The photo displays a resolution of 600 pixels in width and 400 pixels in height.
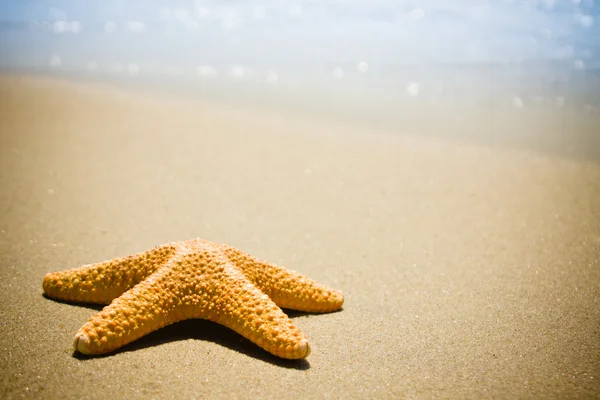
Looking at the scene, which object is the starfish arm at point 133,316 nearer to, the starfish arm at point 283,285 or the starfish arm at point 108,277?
the starfish arm at point 108,277

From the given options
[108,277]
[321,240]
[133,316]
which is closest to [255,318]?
[133,316]

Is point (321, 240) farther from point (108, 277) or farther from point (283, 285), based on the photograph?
point (108, 277)

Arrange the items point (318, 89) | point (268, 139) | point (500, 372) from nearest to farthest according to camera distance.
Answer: point (500, 372)
point (268, 139)
point (318, 89)

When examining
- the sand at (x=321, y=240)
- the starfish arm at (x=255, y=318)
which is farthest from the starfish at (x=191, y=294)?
the sand at (x=321, y=240)

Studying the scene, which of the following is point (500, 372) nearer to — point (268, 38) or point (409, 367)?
point (409, 367)

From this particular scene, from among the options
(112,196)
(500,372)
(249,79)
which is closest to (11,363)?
(500,372)

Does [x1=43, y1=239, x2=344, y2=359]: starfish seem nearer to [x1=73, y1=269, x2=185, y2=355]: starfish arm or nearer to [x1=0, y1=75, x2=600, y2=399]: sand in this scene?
[x1=73, y1=269, x2=185, y2=355]: starfish arm

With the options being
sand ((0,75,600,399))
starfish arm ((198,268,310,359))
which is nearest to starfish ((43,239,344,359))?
starfish arm ((198,268,310,359))
